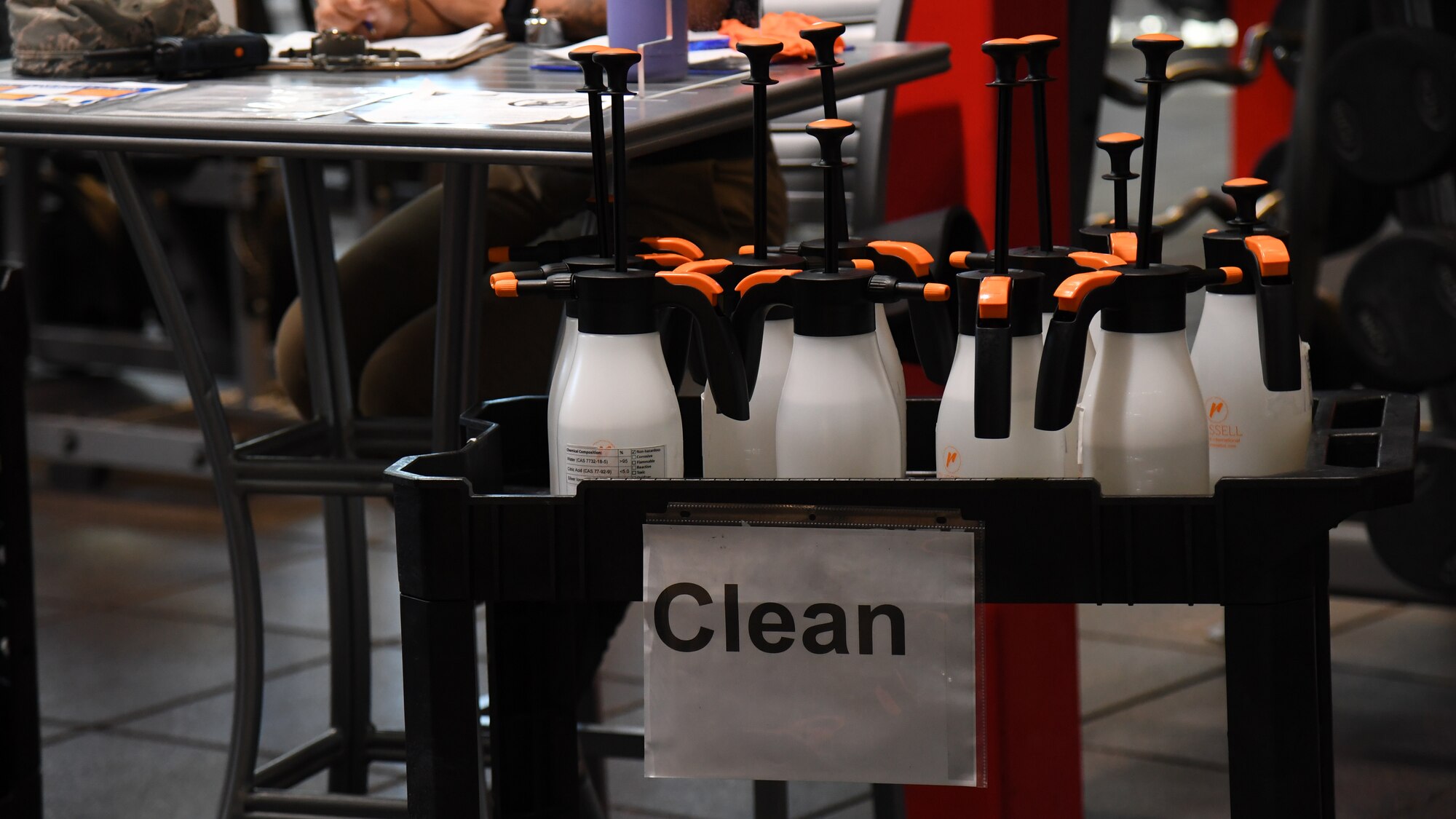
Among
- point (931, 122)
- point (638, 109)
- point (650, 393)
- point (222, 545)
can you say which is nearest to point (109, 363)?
point (222, 545)

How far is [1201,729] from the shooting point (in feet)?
7.95

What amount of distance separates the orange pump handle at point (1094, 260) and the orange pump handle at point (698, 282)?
22 cm

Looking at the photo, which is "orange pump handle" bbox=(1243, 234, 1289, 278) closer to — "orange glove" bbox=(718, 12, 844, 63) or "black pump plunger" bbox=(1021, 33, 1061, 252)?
"black pump plunger" bbox=(1021, 33, 1061, 252)

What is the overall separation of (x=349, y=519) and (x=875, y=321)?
1054mm

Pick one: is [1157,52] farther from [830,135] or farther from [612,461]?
[612,461]

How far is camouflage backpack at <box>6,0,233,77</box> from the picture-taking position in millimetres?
1579

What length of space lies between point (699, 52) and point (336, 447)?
0.59 meters

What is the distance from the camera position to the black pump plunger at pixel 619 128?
963mm

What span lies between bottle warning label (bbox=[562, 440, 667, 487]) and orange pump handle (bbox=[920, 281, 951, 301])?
0.58ft

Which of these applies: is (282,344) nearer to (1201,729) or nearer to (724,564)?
(724,564)

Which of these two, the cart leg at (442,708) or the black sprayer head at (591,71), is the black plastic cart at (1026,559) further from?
the black sprayer head at (591,71)

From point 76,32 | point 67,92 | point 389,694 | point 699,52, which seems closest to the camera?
point 67,92

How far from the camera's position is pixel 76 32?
5.18 feet

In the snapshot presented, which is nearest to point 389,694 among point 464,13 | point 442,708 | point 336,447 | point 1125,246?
point 336,447
